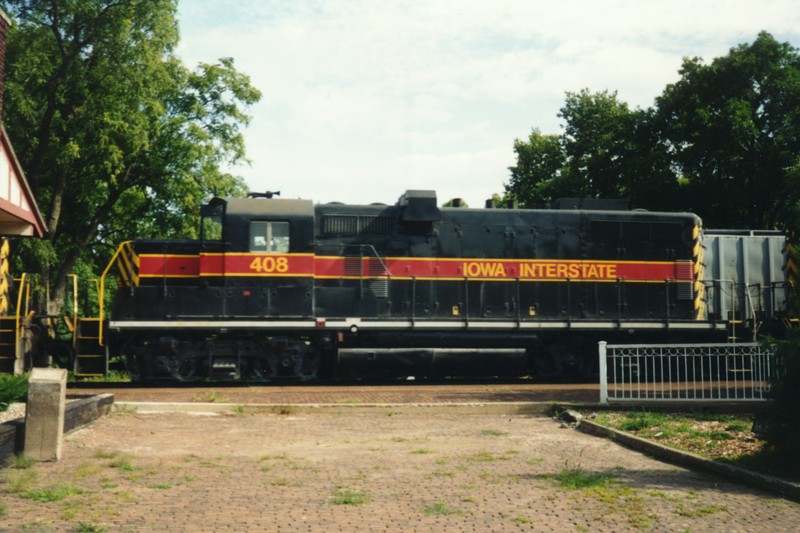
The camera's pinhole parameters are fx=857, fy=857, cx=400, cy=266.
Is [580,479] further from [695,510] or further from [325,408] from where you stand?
[325,408]

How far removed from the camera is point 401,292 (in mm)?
18875

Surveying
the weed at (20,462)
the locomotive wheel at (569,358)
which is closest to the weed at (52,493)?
the weed at (20,462)

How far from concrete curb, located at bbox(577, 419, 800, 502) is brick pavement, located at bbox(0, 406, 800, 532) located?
17 centimetres

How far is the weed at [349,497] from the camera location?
24.2 feet

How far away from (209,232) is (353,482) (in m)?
11.1

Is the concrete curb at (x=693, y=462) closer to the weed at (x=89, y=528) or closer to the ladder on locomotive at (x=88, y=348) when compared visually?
the weed at (x=89, y=528)

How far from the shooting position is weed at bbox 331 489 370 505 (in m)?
7.38

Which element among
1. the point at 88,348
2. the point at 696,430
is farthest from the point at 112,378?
the point at 696,430

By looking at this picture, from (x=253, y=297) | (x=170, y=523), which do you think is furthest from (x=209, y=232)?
(x=170, y=523)

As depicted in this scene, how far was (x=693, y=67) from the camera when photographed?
35.3m

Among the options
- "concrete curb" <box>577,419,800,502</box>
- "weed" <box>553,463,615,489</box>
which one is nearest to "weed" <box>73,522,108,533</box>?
"weed" <box>553,463,615,489</box>

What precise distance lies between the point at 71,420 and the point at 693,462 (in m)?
7.54

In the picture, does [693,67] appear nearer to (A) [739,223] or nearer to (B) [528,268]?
(A) [739,223]

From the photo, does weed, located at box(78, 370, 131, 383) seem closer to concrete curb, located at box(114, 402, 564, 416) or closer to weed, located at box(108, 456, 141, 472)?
concrete curb, located at box(114, 402, 564, 416)
